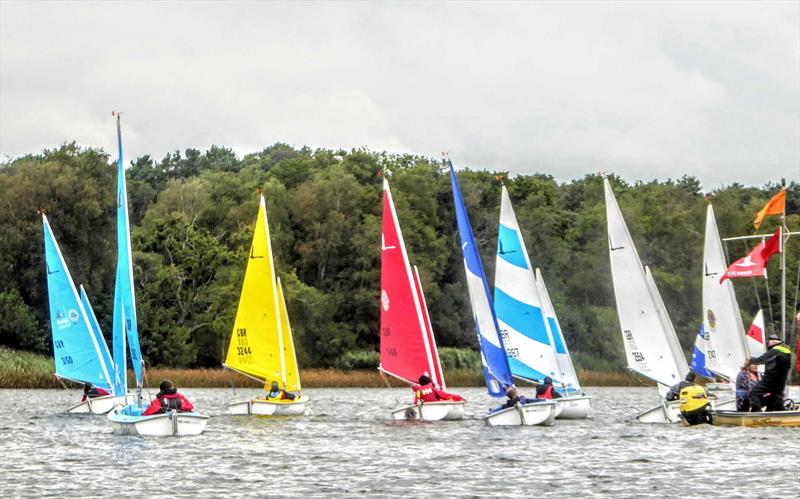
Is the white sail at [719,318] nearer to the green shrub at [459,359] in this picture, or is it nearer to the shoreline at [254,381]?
the shoreline at [254,381]

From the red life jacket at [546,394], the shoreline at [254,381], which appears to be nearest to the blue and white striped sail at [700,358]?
the shoreline at [254,381]

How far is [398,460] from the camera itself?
2900 cm

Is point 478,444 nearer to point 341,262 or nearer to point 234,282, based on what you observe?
point 234,282

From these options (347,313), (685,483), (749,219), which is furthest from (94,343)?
(749,219)

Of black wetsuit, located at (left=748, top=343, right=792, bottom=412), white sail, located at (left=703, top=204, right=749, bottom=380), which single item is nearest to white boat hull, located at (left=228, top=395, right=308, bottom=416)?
white sail, located at (left=703, top=204, right=749, bottom=380)

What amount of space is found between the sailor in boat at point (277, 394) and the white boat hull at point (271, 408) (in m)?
0.17

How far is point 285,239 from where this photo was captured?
90375 mm

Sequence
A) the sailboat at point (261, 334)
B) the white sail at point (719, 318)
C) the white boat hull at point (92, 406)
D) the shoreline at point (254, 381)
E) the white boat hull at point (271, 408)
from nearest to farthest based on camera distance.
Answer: the white boat hull at point (271, 408)
the sailboat at point (261, 334)
the white sail at point (719, 318)
the white boat hull at point (92, 406)
the shoreline at point (254, 381)

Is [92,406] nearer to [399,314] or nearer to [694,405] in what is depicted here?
[399,314]

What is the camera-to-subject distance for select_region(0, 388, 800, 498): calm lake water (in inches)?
933

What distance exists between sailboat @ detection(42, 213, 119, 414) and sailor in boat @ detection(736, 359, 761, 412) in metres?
19.0

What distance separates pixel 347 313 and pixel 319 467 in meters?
62.0

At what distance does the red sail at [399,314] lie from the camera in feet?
133

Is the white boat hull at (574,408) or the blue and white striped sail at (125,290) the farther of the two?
the white boat hull at (574,408)
